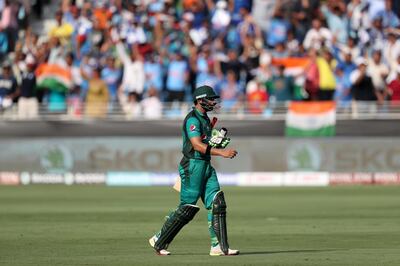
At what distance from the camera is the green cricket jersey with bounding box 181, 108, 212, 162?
11.3 metres

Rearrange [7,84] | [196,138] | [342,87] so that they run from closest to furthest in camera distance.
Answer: [196,138]
[342,87]
[7,84]

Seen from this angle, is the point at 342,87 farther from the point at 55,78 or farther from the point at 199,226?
the point at 199,226

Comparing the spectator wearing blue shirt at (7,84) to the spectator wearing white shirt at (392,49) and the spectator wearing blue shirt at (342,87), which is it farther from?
the spectator wearing white shirt at (392,49)

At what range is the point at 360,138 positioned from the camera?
946 inches

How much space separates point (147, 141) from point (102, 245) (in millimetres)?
12207

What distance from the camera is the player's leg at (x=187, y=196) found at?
1138cm

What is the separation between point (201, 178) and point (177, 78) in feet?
44.4

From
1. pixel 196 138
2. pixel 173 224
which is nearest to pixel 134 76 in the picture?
pixel 173 224

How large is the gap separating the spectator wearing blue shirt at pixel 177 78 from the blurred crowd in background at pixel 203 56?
0.02 metres

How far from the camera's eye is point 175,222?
11508mm

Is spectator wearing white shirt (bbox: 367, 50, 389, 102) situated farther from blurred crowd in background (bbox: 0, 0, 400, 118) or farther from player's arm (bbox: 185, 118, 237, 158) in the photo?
player's arm (bbox: 185, 118, 237, 158)

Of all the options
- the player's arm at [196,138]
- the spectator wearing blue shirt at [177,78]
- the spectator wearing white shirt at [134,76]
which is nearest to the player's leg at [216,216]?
the player's arm at [196,138]

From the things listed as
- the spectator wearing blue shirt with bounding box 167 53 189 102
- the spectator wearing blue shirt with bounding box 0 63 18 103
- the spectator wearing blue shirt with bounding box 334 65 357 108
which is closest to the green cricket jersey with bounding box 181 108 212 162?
the spectator wearing blue shirt with bounding box 334 65 357 108

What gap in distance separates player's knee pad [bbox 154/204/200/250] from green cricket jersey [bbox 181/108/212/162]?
0.48 metres
